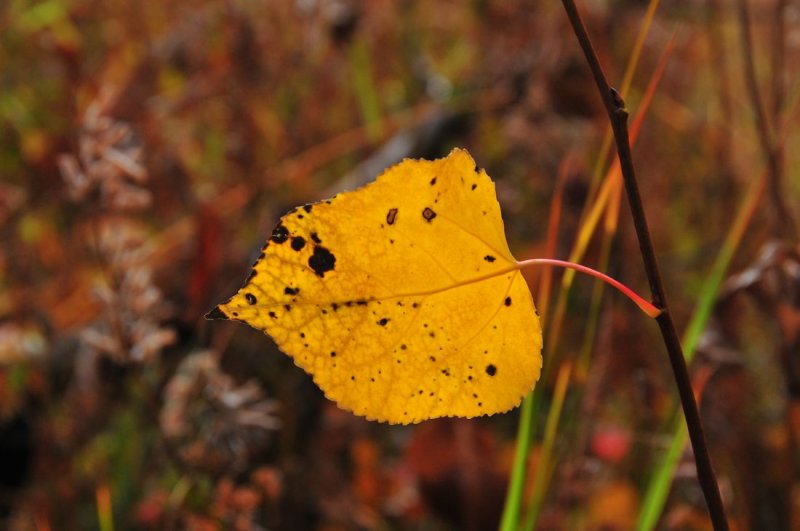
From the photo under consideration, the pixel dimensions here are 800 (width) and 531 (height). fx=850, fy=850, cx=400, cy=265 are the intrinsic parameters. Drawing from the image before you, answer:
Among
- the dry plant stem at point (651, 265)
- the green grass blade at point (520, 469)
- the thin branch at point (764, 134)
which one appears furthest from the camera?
the thin branch at point (764, 134)

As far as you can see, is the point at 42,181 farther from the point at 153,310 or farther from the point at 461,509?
the point at 461,509

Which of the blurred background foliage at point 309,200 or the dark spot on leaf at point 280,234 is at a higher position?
the blurred background foliage at point 309,200

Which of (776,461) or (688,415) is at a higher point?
(776,461)

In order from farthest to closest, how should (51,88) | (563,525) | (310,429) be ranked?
(51,88) → (310,429) → (563,525)

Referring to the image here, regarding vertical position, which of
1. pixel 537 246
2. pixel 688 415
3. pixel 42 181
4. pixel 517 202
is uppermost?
pixel 517 202

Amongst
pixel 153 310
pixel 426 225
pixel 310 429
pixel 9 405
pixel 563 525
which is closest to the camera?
pixel 426 225

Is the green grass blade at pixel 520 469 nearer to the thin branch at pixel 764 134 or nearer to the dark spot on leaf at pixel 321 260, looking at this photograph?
the dark spot on leaf at pixel 321 260

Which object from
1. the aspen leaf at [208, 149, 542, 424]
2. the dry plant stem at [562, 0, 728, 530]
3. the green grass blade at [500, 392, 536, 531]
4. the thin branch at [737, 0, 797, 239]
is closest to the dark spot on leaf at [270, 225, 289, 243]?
the aspen leaf at [208, 149, 542, 424]

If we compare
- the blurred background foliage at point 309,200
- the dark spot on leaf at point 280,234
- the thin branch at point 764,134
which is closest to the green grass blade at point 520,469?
the blurred background foliage at point 309,200

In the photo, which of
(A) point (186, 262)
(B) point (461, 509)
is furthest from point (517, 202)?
(B) point (461, 509)

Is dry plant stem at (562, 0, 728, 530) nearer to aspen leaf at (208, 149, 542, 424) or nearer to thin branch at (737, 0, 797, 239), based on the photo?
aspen leaf at (208, 149, 542, 424)
